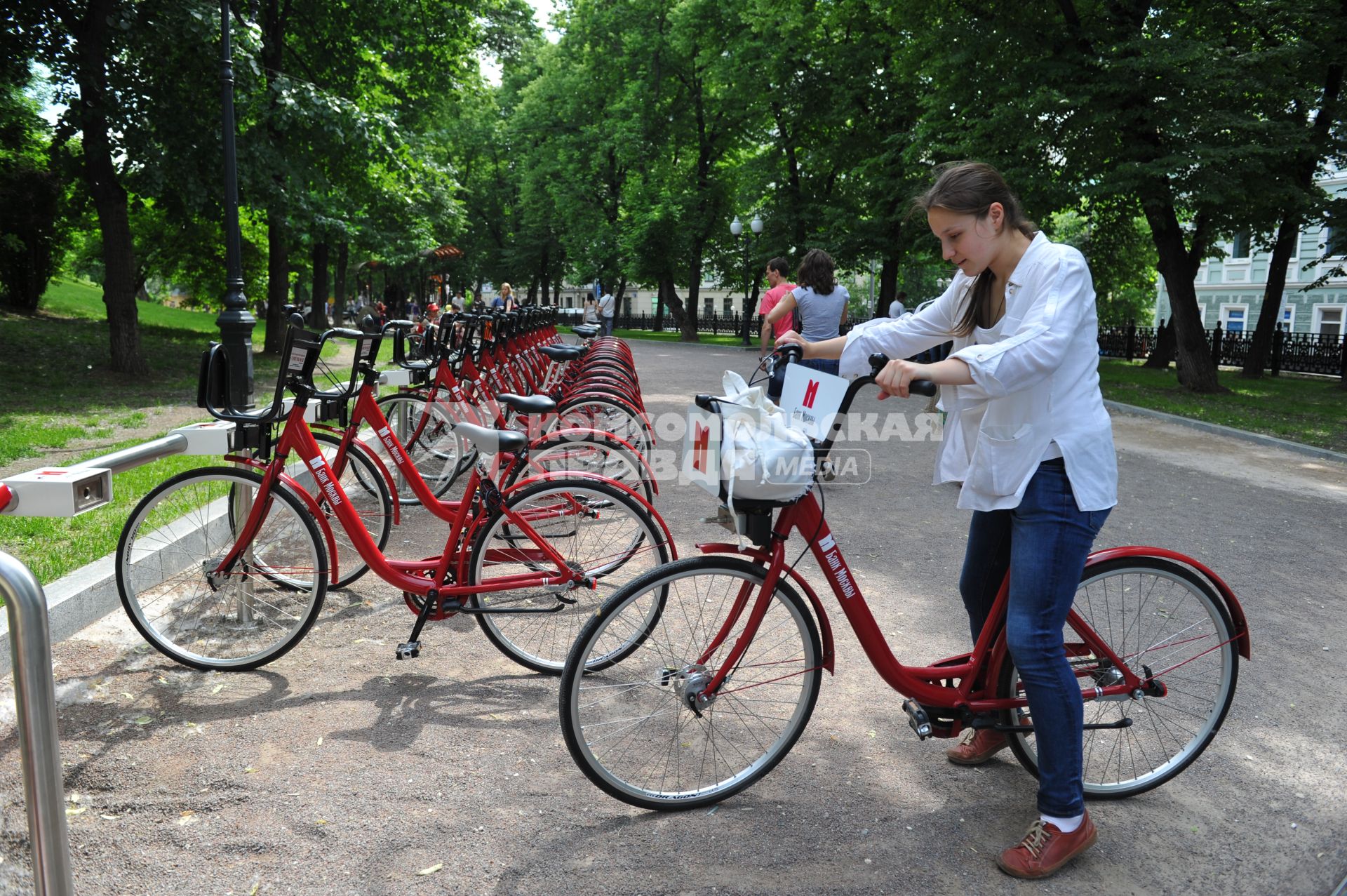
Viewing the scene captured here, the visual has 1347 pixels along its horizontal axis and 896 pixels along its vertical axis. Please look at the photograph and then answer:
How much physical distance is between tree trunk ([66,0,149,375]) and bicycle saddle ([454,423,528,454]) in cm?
1192

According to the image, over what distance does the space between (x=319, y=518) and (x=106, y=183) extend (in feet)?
39.2

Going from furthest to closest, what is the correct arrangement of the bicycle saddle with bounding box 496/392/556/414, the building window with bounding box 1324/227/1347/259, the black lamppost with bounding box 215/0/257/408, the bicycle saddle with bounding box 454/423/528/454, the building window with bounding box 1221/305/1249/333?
the building window with bounding box 1221/305/1249/333 → the building window with bounding box 1324/227/1347/259 → the black lamppost with bounding box 215/0/257/408 → the bicycle saddle with bounding box 496/392/556/414 → the bicycle saddle with bounding box 454/423/528/454

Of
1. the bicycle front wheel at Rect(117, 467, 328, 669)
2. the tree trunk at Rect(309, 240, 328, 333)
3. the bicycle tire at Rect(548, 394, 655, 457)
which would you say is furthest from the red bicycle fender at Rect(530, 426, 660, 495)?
the tree trunk at Rect(309, 240, 328, 333)

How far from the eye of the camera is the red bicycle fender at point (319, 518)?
3994 millimetres

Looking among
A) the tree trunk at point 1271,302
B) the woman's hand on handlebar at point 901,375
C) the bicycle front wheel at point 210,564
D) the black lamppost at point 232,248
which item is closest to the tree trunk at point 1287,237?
the tree trunk at point 1271,302

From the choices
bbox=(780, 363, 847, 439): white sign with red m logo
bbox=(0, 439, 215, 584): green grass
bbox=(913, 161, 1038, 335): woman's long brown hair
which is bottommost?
bbox=(0, 439, 215, 584): green grass

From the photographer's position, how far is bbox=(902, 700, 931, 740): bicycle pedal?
292 centimetres

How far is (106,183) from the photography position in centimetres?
1341

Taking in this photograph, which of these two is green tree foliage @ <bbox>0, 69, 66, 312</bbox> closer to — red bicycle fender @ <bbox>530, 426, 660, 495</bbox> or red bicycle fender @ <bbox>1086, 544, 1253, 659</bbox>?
red bicycle fender @ <bbox>530, 426, 660, 495</bbox>

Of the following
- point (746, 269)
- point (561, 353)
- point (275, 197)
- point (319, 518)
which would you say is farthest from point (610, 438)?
point (746, 269)

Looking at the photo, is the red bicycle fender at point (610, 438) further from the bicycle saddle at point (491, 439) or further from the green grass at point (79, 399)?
the green grass at point (79, 399)

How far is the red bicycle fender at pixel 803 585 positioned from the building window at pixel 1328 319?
44.5m

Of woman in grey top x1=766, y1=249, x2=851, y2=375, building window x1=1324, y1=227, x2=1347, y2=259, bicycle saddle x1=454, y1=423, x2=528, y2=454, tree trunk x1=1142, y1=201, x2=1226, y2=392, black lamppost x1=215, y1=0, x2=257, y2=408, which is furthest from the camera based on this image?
tree trunk x1=1142, y1=201, x2=1226, y2=392

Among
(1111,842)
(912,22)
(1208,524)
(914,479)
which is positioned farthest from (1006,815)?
(912,22)
